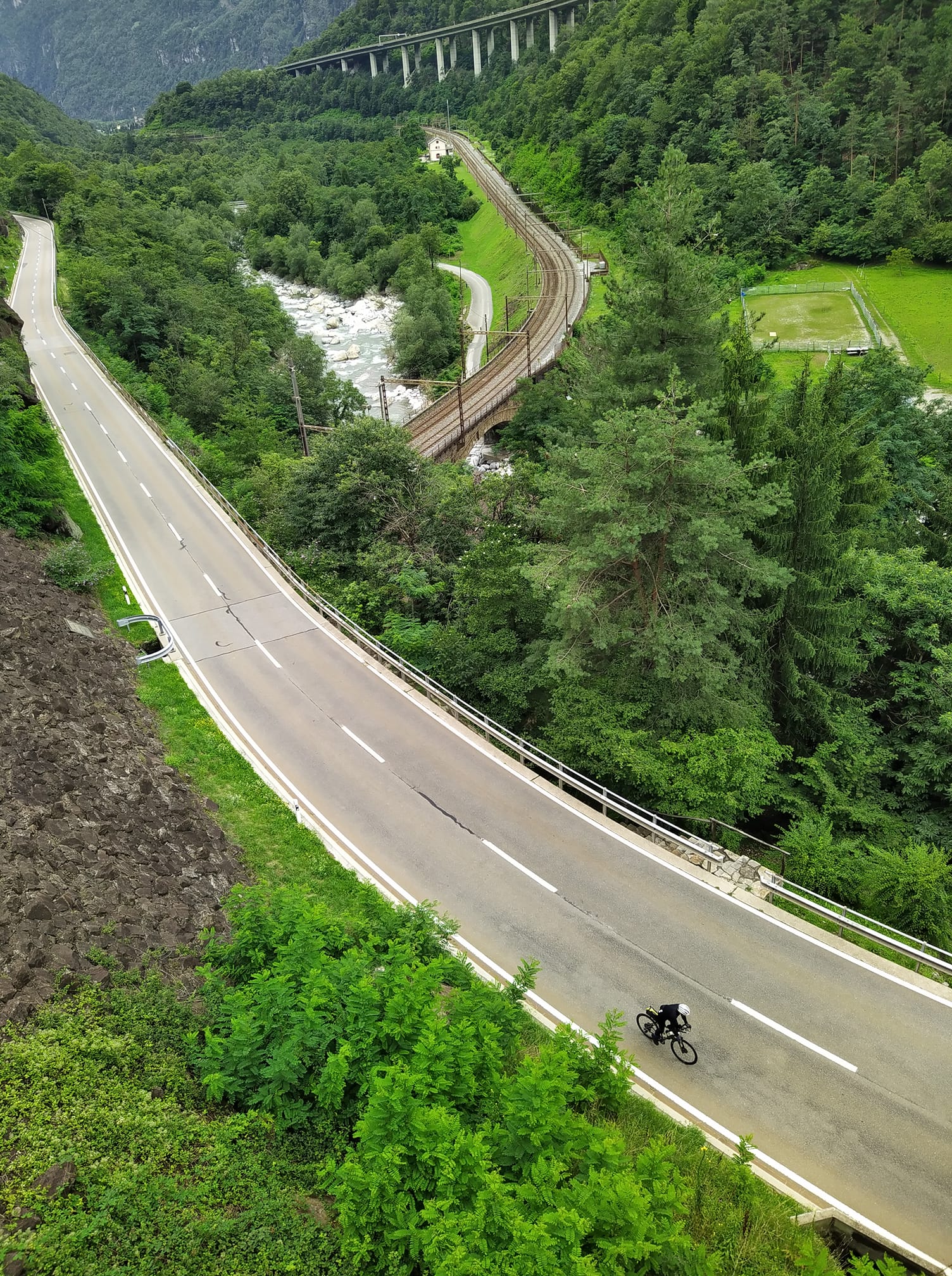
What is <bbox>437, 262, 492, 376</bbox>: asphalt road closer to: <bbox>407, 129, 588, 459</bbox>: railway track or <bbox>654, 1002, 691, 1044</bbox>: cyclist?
<bbox>407, 129, 588, 459</bbox>: railway track

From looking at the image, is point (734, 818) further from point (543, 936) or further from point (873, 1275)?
point (873, 1275)

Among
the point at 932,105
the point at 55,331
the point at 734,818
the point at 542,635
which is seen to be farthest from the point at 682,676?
the point at 932,105

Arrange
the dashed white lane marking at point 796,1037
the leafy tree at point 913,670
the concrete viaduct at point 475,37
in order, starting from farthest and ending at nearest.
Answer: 1. the concrete viaduct at point 475,37
2. the leafy tree at point 913,670
3. the dashed white lane marking at point 796,1037

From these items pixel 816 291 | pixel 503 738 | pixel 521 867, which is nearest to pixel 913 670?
pixel 503 738

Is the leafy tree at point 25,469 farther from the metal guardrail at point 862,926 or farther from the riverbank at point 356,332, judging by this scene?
the riverbank at point 356,332

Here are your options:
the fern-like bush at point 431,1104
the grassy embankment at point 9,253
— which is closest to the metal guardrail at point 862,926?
the fern-like bush at point 431,1104

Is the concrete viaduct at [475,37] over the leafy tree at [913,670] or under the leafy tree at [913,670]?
over

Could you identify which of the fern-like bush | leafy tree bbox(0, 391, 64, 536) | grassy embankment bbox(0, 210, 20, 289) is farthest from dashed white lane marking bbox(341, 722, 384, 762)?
grassy embankment bbox(0, 210, 20, 289)
